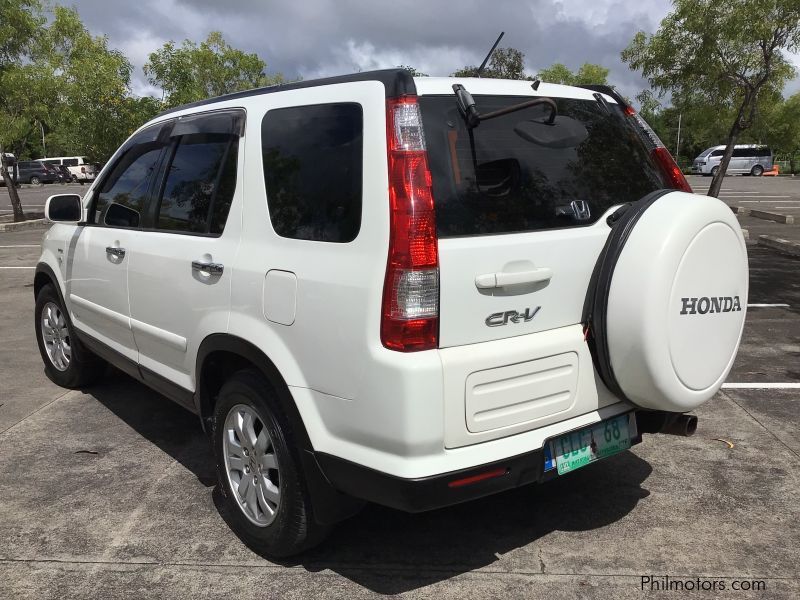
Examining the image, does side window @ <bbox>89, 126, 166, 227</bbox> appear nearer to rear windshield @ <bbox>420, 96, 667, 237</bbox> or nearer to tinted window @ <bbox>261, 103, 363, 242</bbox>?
tinted window @ <bbox>261, 103, 363, 242</bbox>

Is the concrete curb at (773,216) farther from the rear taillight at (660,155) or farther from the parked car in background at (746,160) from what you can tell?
the parked car in background at (746,160)

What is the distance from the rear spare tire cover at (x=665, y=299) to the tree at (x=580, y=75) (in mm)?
44713

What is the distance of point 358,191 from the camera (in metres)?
2.39

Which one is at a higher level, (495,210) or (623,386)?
(495,210)

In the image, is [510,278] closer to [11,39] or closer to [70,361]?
[70,361]

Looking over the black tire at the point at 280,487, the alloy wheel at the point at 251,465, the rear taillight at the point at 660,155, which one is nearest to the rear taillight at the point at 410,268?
the black tire at the point at 280,487

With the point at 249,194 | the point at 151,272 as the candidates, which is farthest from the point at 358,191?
the point at 151,272

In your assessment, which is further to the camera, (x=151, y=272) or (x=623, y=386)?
(x=151, y=272)

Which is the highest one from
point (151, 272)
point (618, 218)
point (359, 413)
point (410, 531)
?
point (618, 218)

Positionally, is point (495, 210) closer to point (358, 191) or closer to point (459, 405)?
point (358, 191)

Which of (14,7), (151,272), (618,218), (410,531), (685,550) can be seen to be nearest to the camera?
(618,218)

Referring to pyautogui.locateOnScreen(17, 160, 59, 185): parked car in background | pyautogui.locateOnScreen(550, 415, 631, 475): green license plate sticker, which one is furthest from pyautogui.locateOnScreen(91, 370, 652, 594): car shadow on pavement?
pyautogui.locateOnScreen(17, 160, 59, 185): parked car in background

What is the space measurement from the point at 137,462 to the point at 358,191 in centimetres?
239

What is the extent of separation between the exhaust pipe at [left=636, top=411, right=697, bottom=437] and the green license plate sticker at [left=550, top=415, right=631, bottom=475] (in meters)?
0.14
